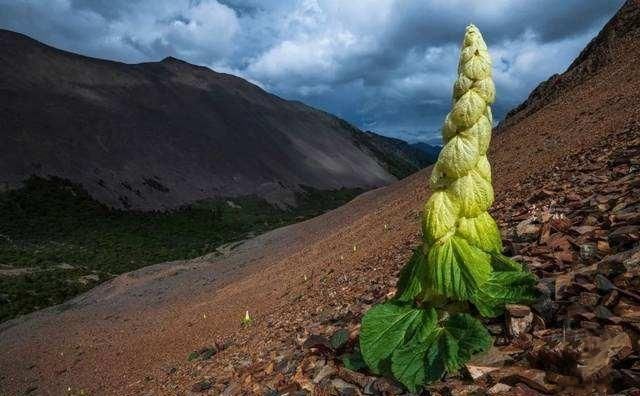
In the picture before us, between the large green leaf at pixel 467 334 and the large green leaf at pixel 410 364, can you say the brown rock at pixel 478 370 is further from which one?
the large green leaf at pixel 410 364

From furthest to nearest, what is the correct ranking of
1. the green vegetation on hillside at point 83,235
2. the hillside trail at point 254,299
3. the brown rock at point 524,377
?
1. the green vegetation on hillside at point 83,235
2. the hillside trail at point 254,299
3. the brown rock at point 524,377

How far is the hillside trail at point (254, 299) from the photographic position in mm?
8953

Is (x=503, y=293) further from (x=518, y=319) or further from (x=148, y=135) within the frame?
(x=148, y=135)

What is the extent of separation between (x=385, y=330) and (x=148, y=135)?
76.4 metres

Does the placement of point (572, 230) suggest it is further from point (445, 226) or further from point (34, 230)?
point (34, 230)

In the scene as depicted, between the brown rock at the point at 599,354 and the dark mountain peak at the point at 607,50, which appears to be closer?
the brown rock at the point at 599,354

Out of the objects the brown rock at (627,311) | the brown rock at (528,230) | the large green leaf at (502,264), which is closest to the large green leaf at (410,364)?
the large green leaf at (502,264)

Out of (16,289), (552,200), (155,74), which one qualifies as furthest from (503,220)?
(155,74)

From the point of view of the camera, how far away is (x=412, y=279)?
4.09 metres

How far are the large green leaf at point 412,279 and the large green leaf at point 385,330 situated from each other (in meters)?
0.10

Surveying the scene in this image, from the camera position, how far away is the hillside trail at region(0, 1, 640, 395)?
8.95m

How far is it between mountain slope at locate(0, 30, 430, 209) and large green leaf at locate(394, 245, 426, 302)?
59292mm

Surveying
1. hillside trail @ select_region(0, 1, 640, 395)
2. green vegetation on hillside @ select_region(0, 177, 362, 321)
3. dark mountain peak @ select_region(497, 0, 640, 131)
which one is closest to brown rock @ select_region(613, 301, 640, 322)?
hillside trail @ select_region(0, 1, 640, 395)

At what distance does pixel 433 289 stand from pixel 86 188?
61530 millimetres
